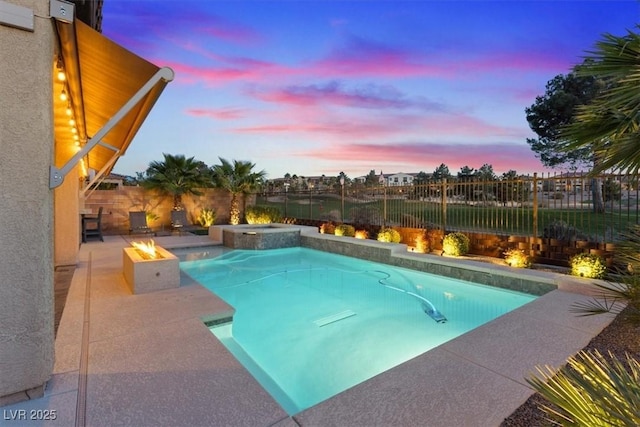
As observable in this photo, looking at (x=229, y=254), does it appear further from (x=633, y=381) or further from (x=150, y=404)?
(x=633, y=381)

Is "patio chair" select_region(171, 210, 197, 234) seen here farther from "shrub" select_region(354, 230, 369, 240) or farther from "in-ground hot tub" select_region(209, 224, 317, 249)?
"shrub" select_region(354, 230, 369, 240)

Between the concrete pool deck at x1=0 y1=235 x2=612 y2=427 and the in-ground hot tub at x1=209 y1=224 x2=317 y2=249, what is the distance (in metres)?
6.59

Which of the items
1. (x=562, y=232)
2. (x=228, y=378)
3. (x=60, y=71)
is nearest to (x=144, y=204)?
(x=60, y=71)

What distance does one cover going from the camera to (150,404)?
7.69 ft

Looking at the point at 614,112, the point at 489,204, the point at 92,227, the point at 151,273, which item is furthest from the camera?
the point at 92,227

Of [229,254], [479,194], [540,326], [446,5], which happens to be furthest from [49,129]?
[446,5]

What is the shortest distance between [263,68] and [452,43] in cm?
741

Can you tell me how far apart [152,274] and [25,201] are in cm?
324

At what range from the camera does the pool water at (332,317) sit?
3.78 metres

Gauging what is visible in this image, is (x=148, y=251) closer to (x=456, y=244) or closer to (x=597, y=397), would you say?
(x=597, y=397)

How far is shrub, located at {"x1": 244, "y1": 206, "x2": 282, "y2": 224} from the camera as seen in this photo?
1479 cm

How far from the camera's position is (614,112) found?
2434 millimetres

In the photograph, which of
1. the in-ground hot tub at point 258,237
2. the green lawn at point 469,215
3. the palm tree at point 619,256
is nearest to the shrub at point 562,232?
the green lawn at point 469,215

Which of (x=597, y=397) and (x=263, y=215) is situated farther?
A: (x=263, y=215)
